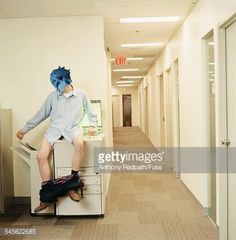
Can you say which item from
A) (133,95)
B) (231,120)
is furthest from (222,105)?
(133,95)

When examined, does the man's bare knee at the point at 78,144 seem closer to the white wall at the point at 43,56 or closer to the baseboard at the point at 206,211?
the white wall at the point at 43,56

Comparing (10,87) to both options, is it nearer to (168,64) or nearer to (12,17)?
(12,17)

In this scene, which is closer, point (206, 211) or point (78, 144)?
point (78, 144)

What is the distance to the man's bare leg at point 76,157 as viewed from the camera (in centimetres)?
346

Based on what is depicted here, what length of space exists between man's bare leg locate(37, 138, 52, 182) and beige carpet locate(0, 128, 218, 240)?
0.57 metres

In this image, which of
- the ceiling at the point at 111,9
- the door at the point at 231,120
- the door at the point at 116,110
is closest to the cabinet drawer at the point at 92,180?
the door at the point at 231,120

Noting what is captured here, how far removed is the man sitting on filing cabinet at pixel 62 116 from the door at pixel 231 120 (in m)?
1.61

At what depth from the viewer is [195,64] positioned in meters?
3.99

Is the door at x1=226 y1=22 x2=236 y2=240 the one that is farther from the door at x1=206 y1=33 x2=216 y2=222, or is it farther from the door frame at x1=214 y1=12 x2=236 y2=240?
the door at x1=206 y1=33 x2=216 y2=222

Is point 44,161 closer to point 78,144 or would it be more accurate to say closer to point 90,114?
point 78,144

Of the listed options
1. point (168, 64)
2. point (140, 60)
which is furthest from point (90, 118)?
point (140, 60)

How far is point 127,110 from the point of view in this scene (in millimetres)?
19531

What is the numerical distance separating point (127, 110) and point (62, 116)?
15917 mm

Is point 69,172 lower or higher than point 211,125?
lower
